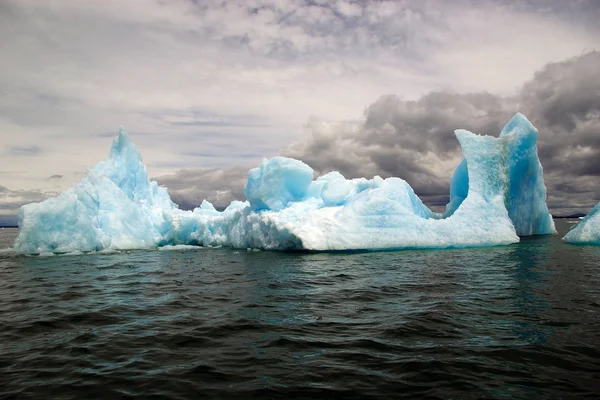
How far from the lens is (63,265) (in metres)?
14.1

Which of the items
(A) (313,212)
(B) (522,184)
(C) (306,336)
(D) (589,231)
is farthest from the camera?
(B) (522,184)

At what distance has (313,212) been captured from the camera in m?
17.8

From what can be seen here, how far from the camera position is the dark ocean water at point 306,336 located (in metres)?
4.08

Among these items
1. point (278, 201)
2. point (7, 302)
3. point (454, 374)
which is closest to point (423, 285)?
point (454, 374)

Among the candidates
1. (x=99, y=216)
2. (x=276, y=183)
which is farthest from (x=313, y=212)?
(x=99, y=216)

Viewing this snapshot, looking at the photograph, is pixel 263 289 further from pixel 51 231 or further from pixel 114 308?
pixel 51 231

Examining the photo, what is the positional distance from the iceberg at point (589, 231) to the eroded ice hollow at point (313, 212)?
120 inches

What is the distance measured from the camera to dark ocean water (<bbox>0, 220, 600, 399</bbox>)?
408 cm

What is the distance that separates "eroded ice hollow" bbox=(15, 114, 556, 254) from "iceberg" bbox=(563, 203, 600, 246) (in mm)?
3050

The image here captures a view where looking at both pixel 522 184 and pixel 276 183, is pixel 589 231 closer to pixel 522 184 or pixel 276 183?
pixel 522 184

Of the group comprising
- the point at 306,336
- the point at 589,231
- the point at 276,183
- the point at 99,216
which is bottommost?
the point at 306,336

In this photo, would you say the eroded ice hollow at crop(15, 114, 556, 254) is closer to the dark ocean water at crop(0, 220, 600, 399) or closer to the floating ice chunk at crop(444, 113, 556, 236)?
the floating ice chunk at crop(444, 113, 556, 236)

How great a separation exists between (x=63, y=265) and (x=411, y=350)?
13.2 m

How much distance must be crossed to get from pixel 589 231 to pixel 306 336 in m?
19.2
